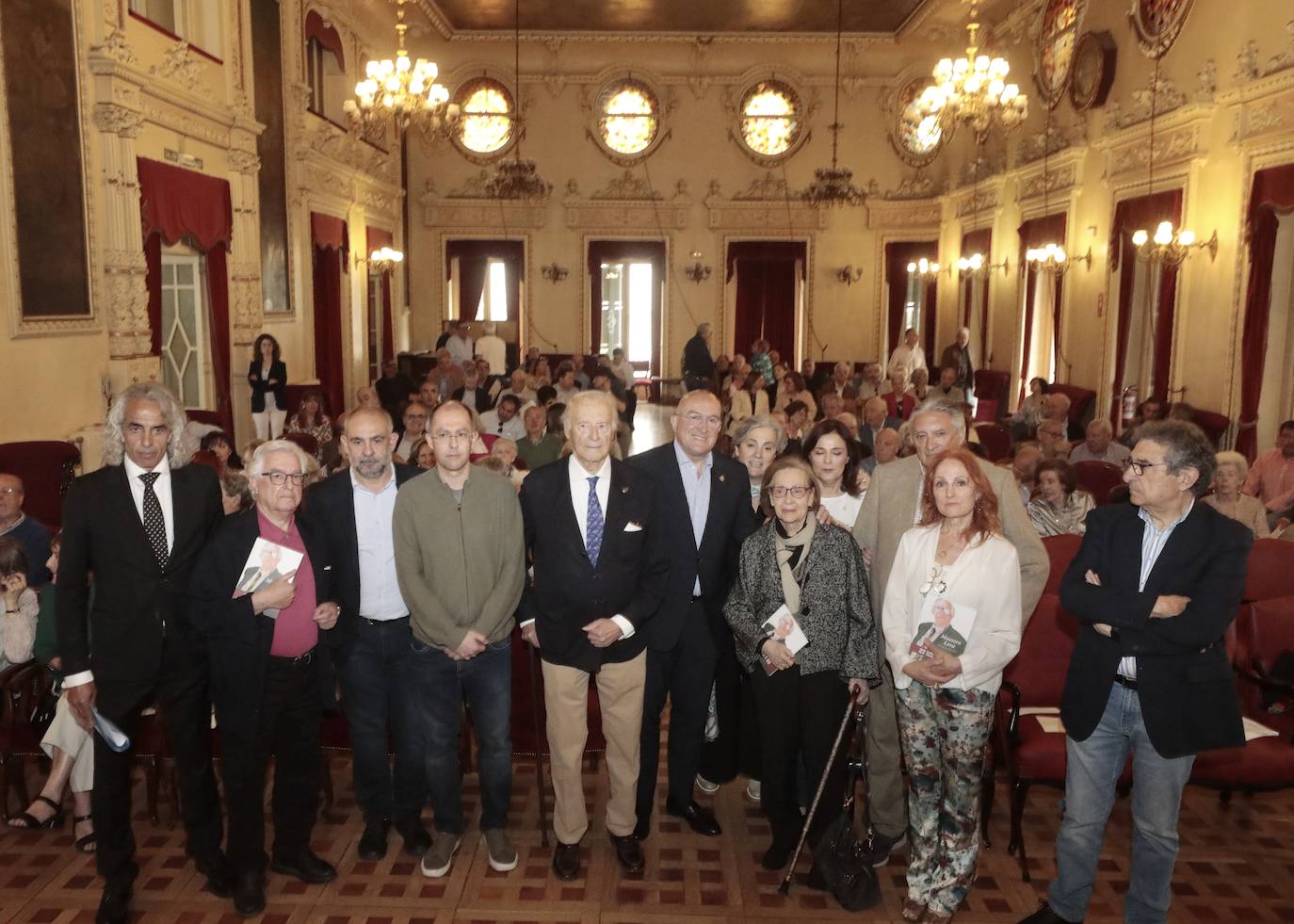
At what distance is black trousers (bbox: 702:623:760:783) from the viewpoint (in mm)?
4383

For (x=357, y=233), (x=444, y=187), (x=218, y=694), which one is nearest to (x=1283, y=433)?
(x=218, y=694)

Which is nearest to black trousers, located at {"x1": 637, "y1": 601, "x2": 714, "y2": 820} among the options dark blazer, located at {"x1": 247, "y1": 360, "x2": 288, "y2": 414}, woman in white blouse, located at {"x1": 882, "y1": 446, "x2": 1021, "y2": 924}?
woman in white blouse, located at {"x1": 882, "y1": 446, "x2": 1021, "y2": 924}

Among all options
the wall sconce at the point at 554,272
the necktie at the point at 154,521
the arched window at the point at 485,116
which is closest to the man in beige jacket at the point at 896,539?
the necktie at the point at 154,521

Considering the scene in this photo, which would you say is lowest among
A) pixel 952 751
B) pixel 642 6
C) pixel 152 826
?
pixel 152 826

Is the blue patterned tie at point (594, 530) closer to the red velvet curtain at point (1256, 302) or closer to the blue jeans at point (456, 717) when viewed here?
the blue jeans at point (456, 717)

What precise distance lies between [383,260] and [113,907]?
1566 centimetres

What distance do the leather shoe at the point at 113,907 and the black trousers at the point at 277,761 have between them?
0.37 m

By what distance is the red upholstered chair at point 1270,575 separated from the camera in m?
5.15

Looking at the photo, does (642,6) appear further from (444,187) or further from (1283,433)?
(1283,433)

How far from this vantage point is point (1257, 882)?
393 centimetres

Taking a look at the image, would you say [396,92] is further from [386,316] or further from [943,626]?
[943,626]

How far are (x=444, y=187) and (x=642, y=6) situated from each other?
17.3 feet

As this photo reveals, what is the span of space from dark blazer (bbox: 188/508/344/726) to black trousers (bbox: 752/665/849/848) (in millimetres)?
1757

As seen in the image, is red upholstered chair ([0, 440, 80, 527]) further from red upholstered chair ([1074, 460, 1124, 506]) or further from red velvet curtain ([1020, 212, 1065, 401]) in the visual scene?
red velvet curtain ([1020, 212, 1065, 401])
